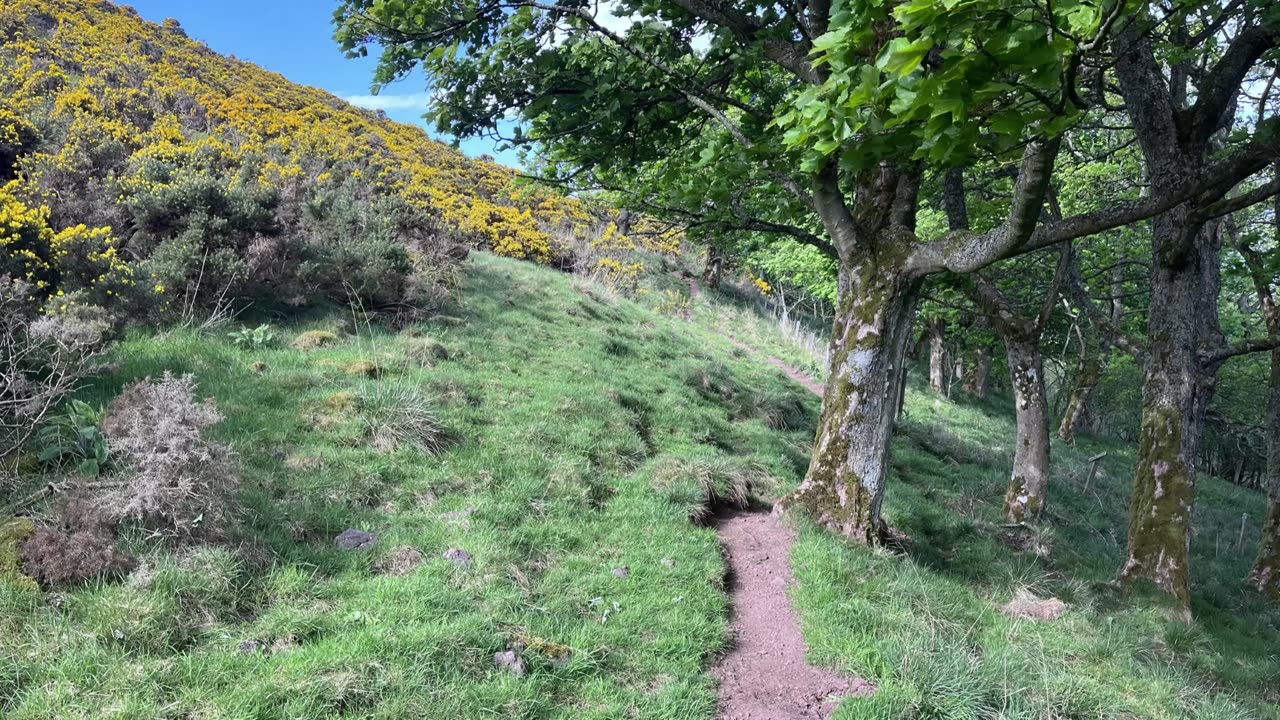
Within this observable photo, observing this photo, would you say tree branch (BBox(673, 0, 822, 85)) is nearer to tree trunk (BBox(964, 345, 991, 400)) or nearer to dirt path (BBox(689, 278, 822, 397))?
dirt path (BBox(689, 278, 822, 397))

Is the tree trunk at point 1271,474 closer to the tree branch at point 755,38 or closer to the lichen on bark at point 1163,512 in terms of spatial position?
the lichen on bark at point 1163,512

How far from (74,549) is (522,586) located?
2501mm

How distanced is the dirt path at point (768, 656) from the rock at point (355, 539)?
8.13 feet

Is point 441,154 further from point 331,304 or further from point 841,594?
point 841,594

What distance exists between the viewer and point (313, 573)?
4.19 meters

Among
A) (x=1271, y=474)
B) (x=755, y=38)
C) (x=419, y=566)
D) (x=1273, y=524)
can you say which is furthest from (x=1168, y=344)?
(x=419, y=566)

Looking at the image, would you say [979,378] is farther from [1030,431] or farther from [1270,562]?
[1030,431]

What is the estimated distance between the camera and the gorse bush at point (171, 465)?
406 centimetres

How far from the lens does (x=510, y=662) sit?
12.3 feet

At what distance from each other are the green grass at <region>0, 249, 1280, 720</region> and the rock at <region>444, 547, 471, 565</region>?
0.25ft

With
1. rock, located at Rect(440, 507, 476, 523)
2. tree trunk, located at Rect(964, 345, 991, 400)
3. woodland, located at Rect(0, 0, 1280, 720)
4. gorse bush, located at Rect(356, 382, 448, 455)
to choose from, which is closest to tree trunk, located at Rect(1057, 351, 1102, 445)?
tree trunk, located at Rect(964, 345, 991, 400)

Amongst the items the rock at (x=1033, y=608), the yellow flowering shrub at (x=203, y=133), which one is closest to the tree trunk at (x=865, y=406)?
the rock at (x=1033, y=608)

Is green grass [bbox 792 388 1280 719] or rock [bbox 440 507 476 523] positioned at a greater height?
rock [bbox 440 507 476 523]

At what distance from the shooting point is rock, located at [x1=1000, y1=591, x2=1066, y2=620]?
5363mm
